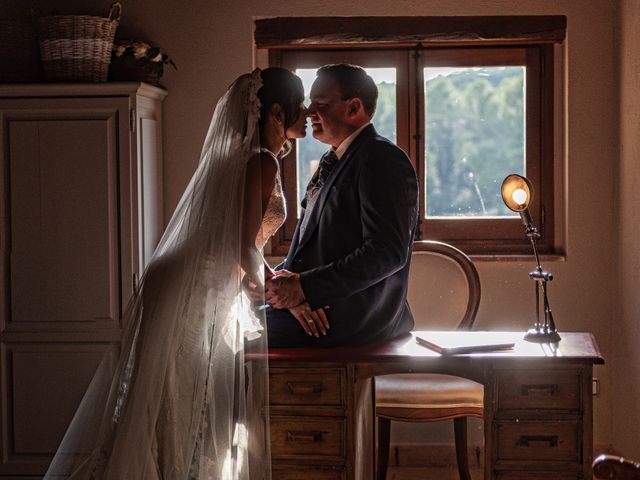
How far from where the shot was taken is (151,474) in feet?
9.49

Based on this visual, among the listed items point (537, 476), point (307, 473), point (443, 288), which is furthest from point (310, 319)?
point (443, 288)

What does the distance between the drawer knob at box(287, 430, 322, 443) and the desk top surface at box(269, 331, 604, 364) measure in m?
0.23

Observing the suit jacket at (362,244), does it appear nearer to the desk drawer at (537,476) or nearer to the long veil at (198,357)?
the long veil at (198,357)

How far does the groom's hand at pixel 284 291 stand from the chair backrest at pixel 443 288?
57.6 inches

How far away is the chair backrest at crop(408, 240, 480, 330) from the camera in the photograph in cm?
446

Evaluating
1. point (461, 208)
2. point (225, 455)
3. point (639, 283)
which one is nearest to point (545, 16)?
point (461, 208)

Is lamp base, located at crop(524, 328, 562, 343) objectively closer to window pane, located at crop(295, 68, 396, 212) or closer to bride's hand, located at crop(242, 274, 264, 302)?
bride's hand, located at crop(242, 274, 264, 302)

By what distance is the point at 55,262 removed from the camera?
14.2ft

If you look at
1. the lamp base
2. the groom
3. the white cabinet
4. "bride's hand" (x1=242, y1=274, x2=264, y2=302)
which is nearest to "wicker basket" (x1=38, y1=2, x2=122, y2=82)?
the white cabinet

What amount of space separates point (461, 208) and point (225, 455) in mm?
2235

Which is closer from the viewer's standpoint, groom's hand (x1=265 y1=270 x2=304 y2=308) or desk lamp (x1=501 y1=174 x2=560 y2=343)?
groom's hand (x1=265 y1=270 x2=304 y2=308)

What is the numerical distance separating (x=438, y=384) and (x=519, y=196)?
1075mm

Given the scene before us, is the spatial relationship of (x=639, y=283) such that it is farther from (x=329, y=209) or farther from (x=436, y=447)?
(x=329, y=209)

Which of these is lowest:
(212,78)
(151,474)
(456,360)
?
(151,474)
